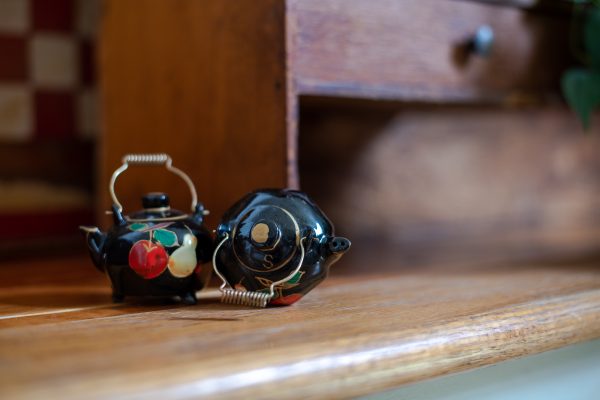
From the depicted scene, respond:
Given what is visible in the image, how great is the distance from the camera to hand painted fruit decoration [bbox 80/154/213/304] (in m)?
0.70

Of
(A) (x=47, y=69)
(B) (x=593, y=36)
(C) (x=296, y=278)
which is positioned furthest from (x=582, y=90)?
(A) (x=47, y=69)

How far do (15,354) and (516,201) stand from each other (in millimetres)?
1311

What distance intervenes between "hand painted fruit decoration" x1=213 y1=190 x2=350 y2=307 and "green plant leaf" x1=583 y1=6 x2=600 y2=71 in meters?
0.65

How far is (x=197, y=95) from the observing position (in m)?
0.98

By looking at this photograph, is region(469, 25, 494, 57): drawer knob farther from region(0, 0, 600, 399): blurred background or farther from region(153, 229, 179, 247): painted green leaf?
region(153, 229, 179, 247): painted green leaf

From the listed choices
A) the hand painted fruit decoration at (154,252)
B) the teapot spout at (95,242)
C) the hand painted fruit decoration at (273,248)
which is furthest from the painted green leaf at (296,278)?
the teapot spout at (95,242)

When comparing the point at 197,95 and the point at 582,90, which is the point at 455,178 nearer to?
the point at 582,90

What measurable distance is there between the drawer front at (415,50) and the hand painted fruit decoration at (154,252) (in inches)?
9.6

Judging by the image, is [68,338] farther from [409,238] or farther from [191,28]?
[409,238]

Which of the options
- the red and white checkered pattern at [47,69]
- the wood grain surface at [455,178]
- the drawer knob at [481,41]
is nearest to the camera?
the drawer knob at [481,41]

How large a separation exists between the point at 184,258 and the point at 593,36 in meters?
0.78

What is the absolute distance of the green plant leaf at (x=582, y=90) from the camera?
3.44 ft

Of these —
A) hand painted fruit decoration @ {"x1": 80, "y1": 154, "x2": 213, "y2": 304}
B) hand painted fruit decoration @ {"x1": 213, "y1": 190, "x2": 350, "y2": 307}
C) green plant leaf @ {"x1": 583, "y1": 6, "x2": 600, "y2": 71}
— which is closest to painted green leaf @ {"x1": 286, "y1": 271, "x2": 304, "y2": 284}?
hand painted fruit decoration @ {"x1": 213, "y1": 190, "x2": 350, "y2": 307}

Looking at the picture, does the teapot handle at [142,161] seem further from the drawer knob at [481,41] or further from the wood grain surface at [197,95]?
the drawer knob at [481,41]
